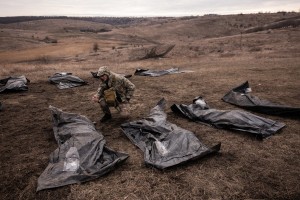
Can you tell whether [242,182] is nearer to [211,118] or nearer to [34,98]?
[211,118]

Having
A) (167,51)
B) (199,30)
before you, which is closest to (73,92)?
(167,51)

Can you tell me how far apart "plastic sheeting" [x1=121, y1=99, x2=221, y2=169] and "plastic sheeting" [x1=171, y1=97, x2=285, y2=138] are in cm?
82

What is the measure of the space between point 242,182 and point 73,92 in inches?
262

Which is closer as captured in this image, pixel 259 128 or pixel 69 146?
pixel 69 146

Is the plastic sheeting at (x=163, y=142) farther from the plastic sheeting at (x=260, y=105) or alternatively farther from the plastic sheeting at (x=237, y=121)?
the plastic sheeting at (x=260, y=105)

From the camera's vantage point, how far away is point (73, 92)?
9.09 m

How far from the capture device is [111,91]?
6.00m

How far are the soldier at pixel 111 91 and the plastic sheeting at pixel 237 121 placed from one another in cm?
139

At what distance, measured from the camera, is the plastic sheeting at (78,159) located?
3.69 m

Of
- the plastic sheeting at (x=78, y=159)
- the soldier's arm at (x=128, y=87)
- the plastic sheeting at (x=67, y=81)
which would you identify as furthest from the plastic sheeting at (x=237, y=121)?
the plastic sheeting at (x=67, y=81)

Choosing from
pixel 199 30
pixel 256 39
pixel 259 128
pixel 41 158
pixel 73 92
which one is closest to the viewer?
pixel 41 158

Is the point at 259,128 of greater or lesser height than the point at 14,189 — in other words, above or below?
above

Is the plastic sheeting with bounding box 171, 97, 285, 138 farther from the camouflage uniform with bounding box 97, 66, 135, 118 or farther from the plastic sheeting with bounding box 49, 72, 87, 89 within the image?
the plastic sheeting with bounding box 49, 72, 87, 89

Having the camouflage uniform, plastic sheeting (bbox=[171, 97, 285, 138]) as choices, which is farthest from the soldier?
plastic sheeting (bbox=[171, 97, 285, 138])
